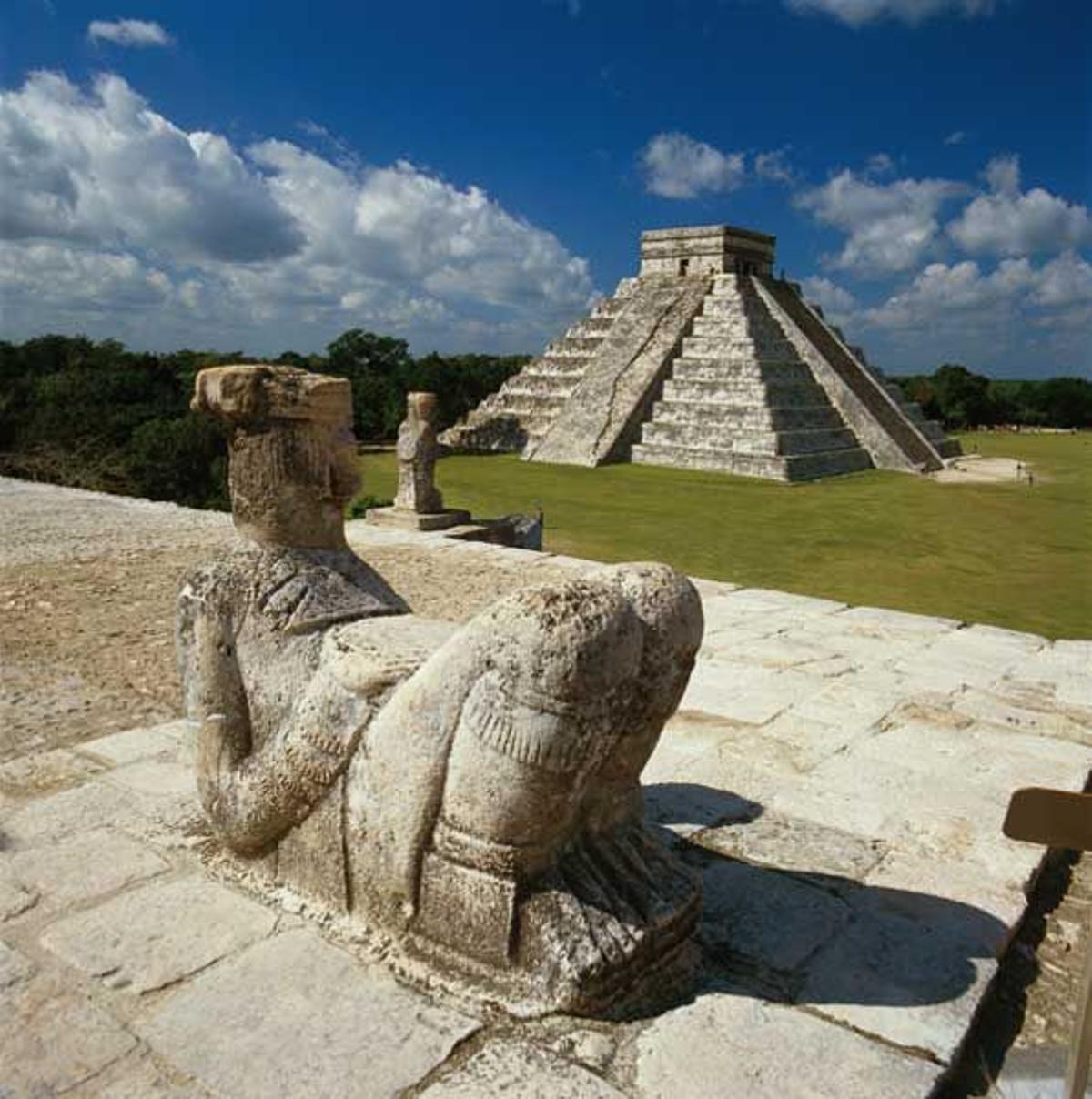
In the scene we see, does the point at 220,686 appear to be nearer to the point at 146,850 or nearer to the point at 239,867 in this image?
the point at 239,867

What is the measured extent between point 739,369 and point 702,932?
2439 centimetres

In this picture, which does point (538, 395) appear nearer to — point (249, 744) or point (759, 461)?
point (759, 461)

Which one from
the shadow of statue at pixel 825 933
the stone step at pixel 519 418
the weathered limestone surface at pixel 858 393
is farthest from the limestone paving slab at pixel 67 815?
the stone step at pixel 519 418

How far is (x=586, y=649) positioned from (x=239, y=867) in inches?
66.9

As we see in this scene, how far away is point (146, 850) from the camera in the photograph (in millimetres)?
3457

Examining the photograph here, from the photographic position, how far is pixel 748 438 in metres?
23.6

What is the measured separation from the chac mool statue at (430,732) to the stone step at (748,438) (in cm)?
2090

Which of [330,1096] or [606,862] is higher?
[606,862]

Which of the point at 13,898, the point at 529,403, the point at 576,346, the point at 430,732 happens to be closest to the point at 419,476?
the point at 13,898

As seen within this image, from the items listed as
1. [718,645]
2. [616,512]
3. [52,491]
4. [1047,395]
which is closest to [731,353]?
[616,512]

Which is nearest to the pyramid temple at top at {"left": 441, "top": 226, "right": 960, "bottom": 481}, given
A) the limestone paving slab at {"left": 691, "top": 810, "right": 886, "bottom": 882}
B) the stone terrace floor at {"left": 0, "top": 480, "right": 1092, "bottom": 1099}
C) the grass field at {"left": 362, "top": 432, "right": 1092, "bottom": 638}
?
the grass field at {"left": 362, "top": 432, "right": 1092, "bottom": 638}

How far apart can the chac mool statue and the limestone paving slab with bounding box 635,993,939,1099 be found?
6.3 inches

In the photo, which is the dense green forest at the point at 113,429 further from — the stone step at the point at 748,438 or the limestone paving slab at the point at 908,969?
the limestone paving slab at the point at 908,969

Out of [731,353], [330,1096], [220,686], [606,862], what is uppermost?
[731,353]
